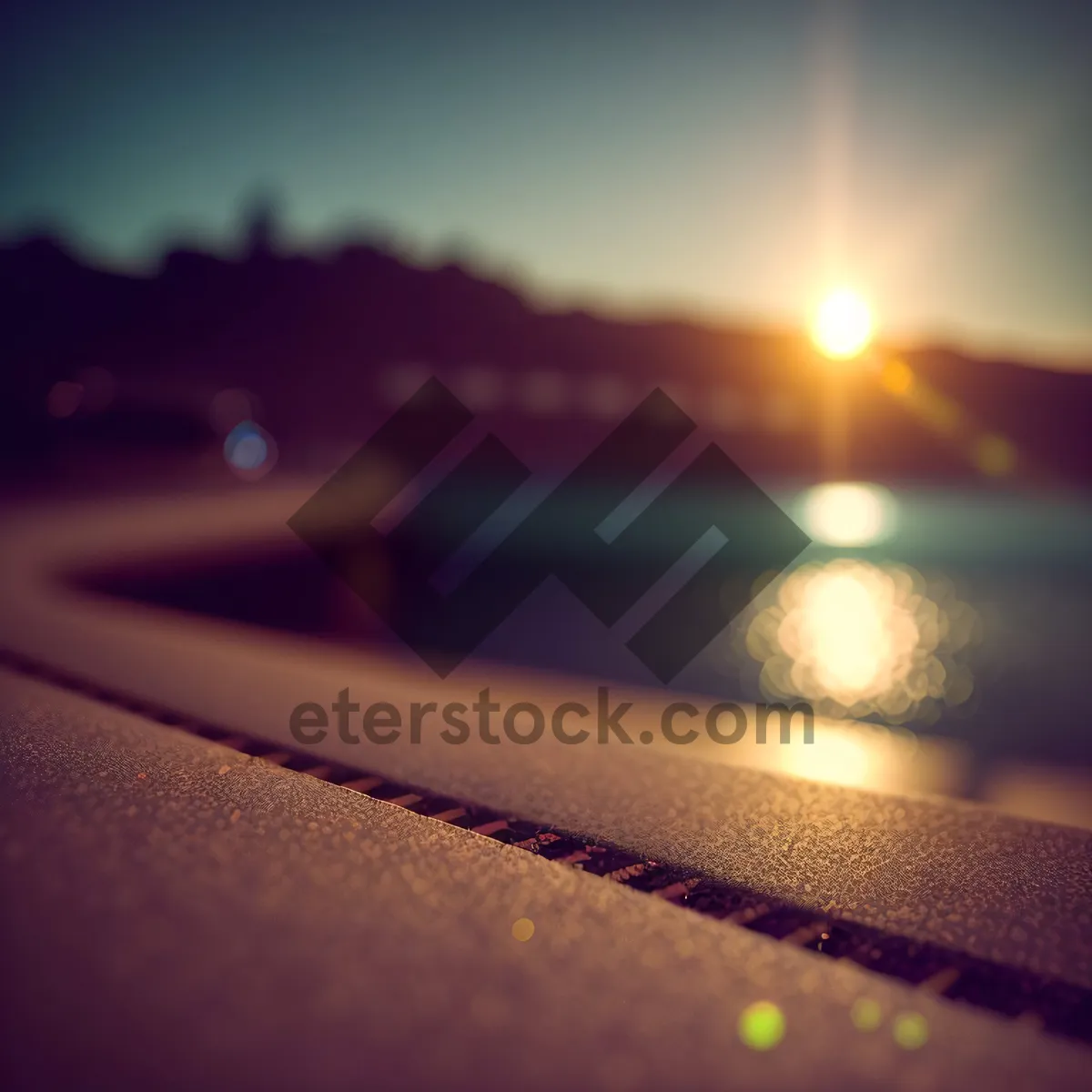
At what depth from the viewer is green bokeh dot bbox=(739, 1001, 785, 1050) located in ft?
6.63

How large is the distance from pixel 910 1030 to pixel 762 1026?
348mm

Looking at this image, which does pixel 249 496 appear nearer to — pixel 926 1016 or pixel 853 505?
pixel 926 1016

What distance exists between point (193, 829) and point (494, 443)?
145ft

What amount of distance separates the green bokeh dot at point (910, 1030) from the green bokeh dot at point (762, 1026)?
0.26 meters

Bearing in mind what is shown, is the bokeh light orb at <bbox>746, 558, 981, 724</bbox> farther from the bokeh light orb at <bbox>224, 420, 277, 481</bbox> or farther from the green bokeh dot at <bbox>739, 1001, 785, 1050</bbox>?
the bokeh light orb at <bbox>224, 420, 277, 481</bbox>

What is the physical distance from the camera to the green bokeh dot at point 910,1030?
6.69 ft

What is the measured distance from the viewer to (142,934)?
2369mm

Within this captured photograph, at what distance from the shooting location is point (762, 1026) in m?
2.09

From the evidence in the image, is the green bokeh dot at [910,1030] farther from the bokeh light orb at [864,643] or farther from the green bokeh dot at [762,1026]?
the bokeh light orb at [864,643]

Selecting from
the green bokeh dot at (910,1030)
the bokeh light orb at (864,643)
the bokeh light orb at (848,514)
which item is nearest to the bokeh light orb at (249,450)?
the bokeh light orb at (864,643)

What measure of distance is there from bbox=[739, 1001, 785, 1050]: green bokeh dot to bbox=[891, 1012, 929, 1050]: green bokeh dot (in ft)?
0.85
